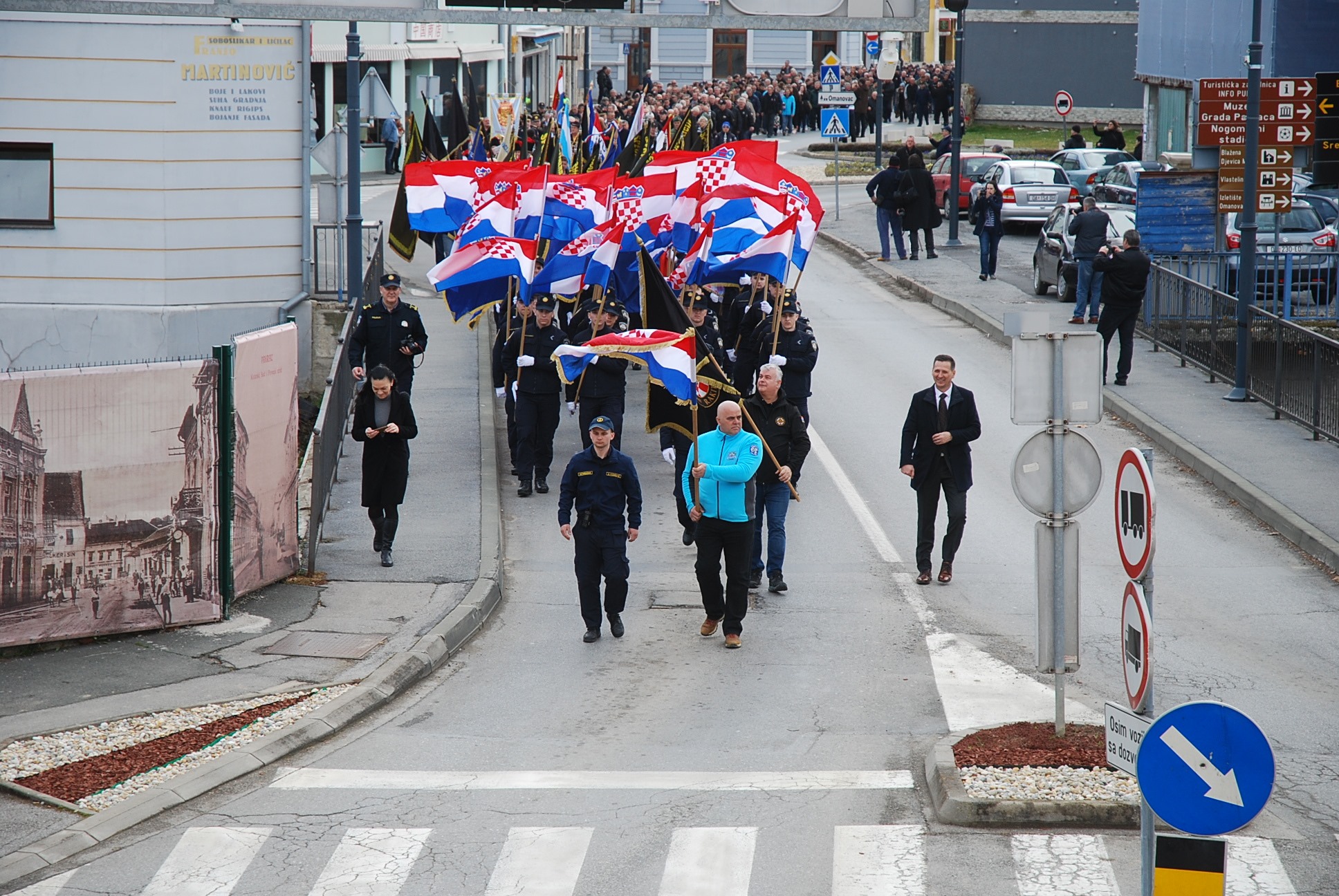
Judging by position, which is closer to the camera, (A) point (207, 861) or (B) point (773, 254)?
(A) point (207, 861)

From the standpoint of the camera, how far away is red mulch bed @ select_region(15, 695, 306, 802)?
8969 millimetres

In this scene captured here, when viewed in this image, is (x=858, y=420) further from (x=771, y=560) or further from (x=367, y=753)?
(x=367, y=753)

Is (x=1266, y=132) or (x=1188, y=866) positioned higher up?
(x=1266, y=132)

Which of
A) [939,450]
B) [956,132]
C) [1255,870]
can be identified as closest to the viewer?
[1255,870]

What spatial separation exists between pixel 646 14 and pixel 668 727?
193 inches

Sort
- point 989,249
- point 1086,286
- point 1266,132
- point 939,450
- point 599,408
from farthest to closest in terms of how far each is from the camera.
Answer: point 989,249 < point 1086,286 < point 1266,132 < point 599,408 < point 939,450

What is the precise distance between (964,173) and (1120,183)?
188 inches

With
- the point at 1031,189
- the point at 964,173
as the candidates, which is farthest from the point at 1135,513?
the point at 964,173

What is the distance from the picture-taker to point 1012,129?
60406mm

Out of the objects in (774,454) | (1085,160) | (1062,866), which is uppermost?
(1085,160)

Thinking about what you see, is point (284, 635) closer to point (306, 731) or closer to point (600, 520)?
point (306, 731)

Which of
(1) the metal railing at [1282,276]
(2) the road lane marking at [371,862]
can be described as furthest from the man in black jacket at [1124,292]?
(2) the road lane marking at [371,862]

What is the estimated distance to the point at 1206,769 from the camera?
5.65m

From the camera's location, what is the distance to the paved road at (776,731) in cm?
794
